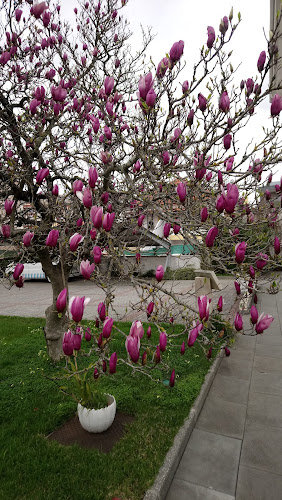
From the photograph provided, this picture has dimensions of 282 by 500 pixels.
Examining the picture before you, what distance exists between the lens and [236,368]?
5.12 m

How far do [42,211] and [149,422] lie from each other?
308 centimetres

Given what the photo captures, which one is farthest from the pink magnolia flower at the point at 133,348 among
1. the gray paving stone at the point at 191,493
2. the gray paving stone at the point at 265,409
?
the gray paving stone at the point at 265,409

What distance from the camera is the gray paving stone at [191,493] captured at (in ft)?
8.17

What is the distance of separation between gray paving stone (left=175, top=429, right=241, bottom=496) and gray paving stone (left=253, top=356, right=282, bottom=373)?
208 cm

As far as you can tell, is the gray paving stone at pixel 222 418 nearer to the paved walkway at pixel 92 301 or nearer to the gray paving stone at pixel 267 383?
the gray paving stone at pixel 267 383

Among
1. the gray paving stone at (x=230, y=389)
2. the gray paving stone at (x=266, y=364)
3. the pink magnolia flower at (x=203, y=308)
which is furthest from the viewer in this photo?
the gray paving stone at (x=266, y=364)

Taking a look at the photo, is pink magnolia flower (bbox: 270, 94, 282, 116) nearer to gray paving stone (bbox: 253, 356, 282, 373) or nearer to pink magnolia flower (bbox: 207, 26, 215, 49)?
pink magnolia flower (bbox: 207, 26, 215, 49)

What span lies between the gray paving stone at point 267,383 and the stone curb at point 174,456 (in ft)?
2.82

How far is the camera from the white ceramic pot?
3.13 metres

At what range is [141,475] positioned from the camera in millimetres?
2582

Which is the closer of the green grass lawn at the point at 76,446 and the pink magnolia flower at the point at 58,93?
the green grass lawn at the point at 76,446

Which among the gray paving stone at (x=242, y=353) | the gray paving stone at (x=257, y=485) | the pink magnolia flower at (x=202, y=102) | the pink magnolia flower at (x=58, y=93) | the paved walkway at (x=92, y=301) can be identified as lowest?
the gray paving stone at (x=257, y=485)

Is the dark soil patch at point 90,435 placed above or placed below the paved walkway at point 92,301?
below

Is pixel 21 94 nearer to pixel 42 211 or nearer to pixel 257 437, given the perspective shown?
pixel 42 211
